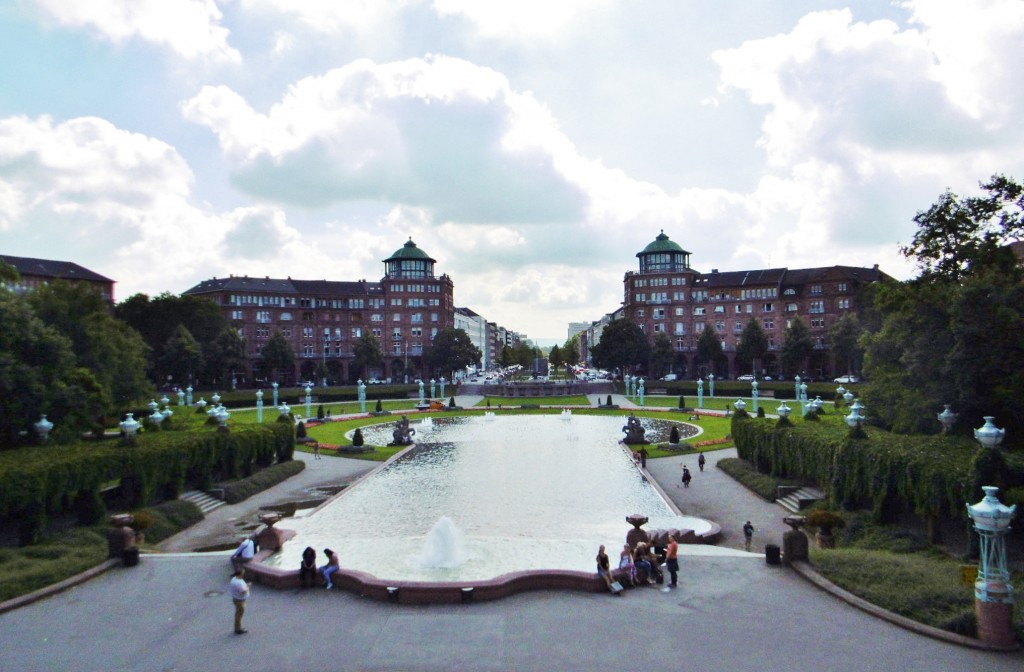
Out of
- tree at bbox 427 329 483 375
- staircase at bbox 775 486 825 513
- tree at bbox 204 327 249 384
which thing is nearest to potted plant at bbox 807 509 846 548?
staircase at bbox 775 486 825 513

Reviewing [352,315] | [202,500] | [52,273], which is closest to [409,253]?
[352,315]

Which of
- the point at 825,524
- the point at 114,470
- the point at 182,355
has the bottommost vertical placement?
the point at 825,524

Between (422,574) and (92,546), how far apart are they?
36.8 feet

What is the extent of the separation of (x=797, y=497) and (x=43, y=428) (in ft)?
103

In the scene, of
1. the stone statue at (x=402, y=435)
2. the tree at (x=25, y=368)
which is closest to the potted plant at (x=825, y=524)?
the tree at (x=25, y=368)

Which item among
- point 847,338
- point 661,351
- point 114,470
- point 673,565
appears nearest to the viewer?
point 673,565

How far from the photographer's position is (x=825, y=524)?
22.9 metres

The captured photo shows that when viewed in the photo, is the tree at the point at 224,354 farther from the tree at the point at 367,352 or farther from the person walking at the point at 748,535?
the person walking at the point at 748,535

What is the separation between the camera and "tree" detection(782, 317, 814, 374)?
96.4m

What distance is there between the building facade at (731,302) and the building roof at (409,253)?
37.4 metres

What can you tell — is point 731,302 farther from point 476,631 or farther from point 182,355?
point 476,631

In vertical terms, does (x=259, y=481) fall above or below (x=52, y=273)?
below

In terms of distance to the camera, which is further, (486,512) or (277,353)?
(277,353)

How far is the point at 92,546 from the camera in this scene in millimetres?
21844
